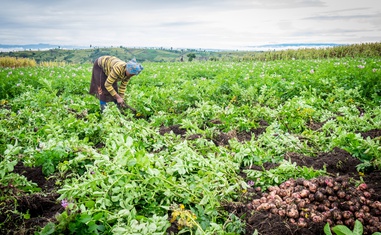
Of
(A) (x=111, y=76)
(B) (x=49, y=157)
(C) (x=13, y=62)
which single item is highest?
(C) (x=13, y=62)

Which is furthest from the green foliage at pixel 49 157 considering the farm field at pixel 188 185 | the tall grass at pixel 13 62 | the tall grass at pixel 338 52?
the tall grass at pixel 13 62

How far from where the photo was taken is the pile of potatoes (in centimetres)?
212

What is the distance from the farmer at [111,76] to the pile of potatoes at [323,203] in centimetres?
422

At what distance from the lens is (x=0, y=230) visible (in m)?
2.15

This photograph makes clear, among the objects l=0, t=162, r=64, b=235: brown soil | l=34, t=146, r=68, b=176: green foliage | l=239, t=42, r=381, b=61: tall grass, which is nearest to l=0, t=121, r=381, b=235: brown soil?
l=0, t=162, r=64, b=235: brown soil

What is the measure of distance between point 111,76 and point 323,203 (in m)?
4.94

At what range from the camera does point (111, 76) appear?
602cm

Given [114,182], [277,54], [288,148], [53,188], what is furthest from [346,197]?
[277,54]

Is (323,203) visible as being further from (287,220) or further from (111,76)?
(111,76)

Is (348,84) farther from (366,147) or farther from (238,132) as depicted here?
(366,147)

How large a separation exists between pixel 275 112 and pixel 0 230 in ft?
13.9

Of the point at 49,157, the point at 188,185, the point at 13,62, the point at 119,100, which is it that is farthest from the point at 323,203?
the point at 13,62

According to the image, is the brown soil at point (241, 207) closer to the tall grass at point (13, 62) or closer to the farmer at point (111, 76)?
the farmer at point (111, 76)

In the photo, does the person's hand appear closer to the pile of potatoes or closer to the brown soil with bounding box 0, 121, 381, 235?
the brown soil with bounding box 0, 121, 381, 235
